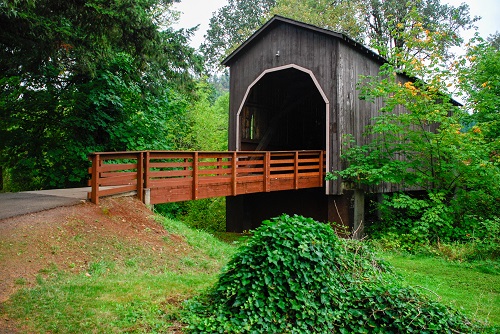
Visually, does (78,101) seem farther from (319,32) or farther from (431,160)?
(431,160)

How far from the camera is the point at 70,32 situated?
344 inches

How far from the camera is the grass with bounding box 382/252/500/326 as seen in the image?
5422 millimetres

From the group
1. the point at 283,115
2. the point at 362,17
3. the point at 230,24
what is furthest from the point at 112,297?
the point at 230,24

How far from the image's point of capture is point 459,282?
7016mm

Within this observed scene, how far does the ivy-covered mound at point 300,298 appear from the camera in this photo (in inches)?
157

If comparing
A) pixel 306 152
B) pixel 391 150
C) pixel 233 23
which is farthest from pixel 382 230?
pixel 233 23

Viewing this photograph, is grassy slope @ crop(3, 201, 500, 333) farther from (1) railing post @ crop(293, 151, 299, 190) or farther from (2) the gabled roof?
(2) the gabled roof

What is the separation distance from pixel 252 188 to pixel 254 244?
6692 mm

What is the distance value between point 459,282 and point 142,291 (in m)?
5.50

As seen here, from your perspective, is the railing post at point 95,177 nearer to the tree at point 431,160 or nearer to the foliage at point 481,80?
the tree at point 431,160

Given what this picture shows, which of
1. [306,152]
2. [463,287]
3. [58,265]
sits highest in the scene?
[306,152]

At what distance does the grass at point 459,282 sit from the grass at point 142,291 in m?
0.01

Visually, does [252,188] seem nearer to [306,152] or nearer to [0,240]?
[306,152]

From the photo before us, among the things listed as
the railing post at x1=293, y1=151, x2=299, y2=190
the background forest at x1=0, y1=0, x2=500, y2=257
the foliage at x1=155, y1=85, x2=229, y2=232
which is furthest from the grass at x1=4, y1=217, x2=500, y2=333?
the foliage at x1=155, y1=85, x2=229, y2=232
